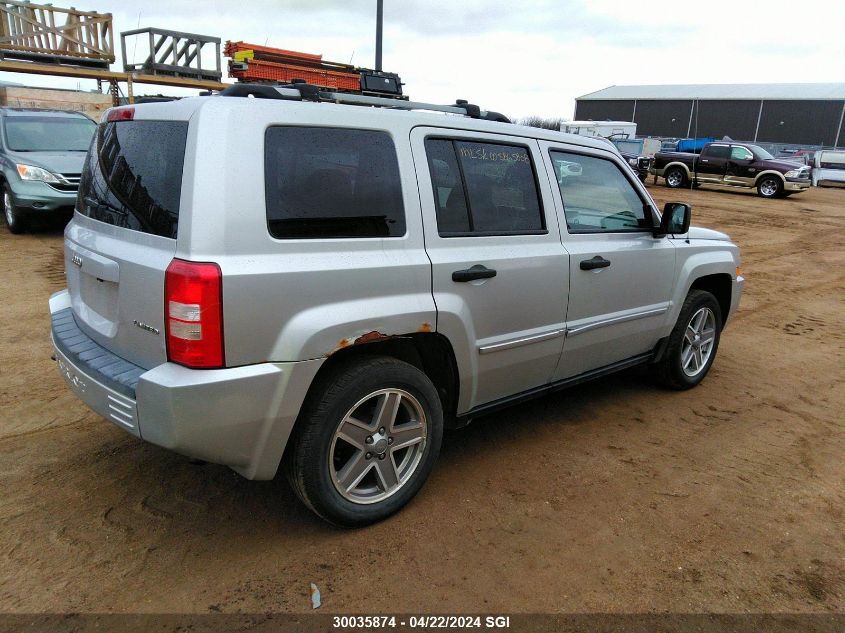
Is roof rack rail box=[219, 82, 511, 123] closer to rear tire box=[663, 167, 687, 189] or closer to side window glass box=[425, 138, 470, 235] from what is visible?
side window glass box=[425, 138, 470, 235]

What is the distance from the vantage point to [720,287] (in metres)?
5.11

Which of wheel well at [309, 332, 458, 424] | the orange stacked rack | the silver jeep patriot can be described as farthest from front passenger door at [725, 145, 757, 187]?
wheel well at [309, 332, 458, 424]

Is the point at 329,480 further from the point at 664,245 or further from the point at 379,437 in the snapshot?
the point at 664,245

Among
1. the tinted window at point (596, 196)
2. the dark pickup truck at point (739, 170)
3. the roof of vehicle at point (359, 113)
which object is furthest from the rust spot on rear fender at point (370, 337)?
the dark pickup truck at point (739, 170)

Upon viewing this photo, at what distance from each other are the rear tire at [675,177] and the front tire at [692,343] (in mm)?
21833

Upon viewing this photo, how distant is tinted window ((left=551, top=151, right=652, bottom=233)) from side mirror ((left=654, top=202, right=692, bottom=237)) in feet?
0.28

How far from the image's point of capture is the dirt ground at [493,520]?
2596 mm

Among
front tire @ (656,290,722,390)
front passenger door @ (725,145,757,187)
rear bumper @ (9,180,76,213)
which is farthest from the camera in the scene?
front passenger door @ (725,145,757,187)

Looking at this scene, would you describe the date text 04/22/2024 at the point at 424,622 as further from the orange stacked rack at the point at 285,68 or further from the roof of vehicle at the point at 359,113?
the orange stacked rack at the point at 285,68

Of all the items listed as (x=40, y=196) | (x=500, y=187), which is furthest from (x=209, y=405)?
(x=40, y=196)

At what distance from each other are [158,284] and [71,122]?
10.2 m

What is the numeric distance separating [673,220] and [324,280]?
263cm

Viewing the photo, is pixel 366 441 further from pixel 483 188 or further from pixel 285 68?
pixel 285 68

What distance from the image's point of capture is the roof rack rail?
9.07ft
